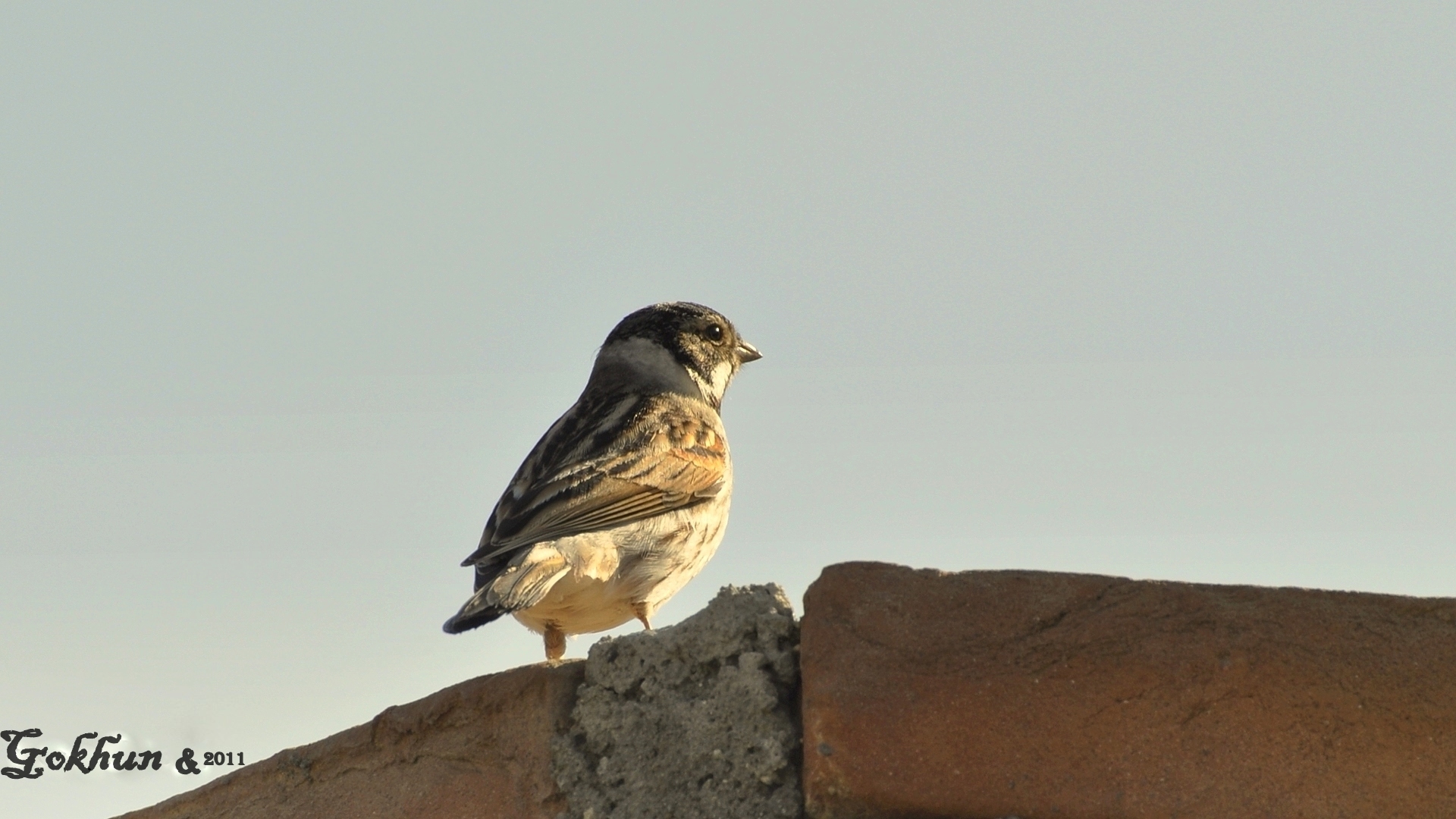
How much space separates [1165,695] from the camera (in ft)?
8.08

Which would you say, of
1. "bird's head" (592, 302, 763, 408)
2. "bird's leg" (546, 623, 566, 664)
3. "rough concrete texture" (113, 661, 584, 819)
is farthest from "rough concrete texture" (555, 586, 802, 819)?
"bird's head" (592, 302, 763, 408)

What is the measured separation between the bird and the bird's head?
82mm

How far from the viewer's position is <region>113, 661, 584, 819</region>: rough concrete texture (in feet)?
9.29

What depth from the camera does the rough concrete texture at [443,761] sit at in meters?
2.83

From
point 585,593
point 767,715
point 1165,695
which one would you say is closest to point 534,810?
point 767,715

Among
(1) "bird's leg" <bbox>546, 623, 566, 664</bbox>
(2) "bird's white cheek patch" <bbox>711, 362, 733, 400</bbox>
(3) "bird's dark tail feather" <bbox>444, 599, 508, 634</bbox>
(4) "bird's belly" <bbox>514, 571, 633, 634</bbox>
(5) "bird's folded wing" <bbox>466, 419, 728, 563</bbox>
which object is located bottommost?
(3) "bird's dark tail feather" <bbox>444, 599, 508, 634</bbox>

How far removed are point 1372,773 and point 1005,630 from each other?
61 centimetres

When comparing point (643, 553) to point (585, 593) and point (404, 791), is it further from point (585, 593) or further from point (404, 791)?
point (404, 791)

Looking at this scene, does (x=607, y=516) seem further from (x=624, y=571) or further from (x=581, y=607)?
(x=581, y=607)

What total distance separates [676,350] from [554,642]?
2.36 meters

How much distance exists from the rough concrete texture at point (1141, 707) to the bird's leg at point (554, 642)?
314 centimetres

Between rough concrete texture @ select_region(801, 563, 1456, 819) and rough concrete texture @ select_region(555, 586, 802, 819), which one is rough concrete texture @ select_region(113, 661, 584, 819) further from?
rough concrete texture @ select_region(801, 563, 1456, 819)

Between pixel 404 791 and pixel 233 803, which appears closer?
pixel 404 791

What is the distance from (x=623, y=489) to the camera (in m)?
5.95
